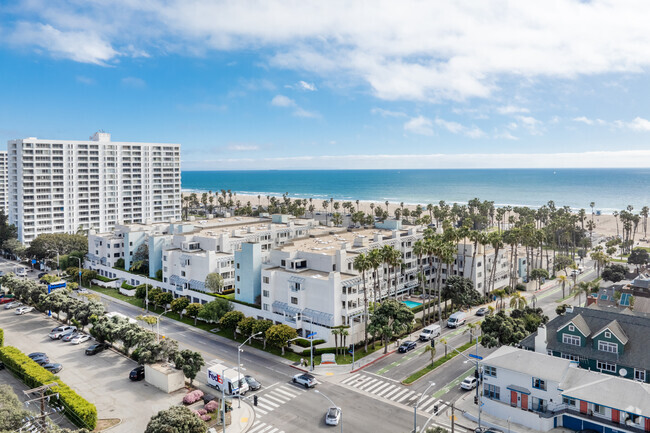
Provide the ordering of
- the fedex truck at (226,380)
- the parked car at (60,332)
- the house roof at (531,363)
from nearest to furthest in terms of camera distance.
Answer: the house roof at (531,363), the fedex truck at (226,380), the parked car at (60,332)

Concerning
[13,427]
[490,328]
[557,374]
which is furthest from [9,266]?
[557,374]

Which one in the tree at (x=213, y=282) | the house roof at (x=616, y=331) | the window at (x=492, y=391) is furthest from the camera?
the tree at (x=213, y=282)

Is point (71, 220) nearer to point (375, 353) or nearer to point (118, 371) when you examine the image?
point (118, 371)

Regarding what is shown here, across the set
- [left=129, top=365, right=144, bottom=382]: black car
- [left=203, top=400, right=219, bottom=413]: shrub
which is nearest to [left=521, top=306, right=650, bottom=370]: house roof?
[left=203, top=400, right=219, bottom=413]: shrub

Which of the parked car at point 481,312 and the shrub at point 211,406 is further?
the parked car at point 481,312

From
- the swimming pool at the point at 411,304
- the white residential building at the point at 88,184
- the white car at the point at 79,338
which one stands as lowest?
the white car at the point at 79,338

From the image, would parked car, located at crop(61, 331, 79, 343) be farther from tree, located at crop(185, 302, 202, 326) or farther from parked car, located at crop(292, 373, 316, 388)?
parked car, located at crop(292, 373, 316, 388)

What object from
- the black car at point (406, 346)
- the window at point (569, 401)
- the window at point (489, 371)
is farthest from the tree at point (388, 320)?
the window at point (569, 401)

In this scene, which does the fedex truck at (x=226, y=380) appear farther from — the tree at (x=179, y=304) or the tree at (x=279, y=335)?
the tree at (x=179, y=304)
